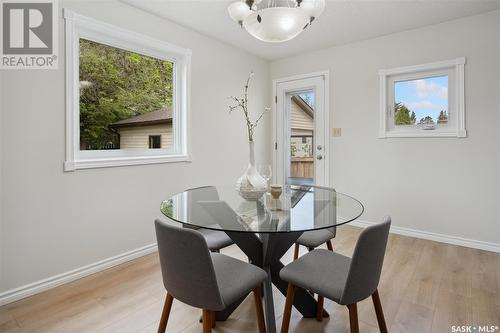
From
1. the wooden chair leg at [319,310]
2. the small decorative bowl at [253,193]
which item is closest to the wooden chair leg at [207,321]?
the wooden chair leg at [319,310]

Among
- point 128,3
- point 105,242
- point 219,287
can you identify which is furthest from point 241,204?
point 128,3

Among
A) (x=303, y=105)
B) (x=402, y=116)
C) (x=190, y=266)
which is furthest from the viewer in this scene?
(x=303, y=105)

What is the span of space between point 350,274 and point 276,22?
1.44 m

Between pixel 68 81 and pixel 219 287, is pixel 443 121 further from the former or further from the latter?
pixel 68 81

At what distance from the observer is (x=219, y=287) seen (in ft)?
4.41

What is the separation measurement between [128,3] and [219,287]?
2.61 metres

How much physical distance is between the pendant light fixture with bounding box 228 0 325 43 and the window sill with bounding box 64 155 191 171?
5.26ft

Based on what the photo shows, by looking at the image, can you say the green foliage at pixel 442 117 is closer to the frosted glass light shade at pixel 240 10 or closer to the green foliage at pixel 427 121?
the green foliage at pixel 427 121

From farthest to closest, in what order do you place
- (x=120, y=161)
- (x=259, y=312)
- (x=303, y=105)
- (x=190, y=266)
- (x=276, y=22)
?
(x=303, y=105)
(x=120, y=161)
(x=276, y=22)
(x=259, y=312)
(x=190, y=266)

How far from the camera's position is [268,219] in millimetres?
1616

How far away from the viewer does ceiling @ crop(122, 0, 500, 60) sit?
8.75ft

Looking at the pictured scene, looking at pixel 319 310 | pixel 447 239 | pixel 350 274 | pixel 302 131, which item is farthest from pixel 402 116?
pixel 350 274

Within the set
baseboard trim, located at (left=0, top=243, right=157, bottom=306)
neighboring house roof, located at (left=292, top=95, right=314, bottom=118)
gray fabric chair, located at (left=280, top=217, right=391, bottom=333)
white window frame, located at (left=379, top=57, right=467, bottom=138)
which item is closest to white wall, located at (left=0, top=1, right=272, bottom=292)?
baseboard trim, located at (left=0, top=243, right=157, bottom=306)

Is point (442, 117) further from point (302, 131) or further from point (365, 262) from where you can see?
point (365, 262)
